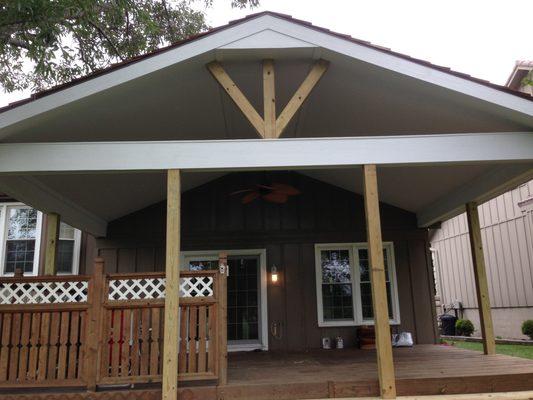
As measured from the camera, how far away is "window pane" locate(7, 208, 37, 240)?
8.66 metres

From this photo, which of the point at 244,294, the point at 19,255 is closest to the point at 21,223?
the point at 19,255

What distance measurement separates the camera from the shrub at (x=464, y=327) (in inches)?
545

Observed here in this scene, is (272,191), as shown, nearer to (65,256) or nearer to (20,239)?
(65,256)

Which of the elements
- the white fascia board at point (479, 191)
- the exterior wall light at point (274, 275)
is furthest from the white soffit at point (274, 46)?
the exterior wall light at point (274, 275)

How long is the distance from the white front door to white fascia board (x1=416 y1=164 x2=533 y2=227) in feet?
10.1

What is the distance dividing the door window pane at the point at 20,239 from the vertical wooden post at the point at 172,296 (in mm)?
5244

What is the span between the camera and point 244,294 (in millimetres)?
8414

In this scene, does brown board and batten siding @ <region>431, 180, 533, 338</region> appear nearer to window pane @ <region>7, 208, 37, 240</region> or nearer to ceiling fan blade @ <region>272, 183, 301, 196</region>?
ceiling fan blade @ <region>272, 183, 301, 196</region>

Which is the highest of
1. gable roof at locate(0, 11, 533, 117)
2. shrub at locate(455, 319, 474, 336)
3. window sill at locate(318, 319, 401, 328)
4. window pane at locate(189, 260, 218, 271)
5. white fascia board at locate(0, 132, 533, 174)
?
gable roof at locate(0, 11, 533, 117)

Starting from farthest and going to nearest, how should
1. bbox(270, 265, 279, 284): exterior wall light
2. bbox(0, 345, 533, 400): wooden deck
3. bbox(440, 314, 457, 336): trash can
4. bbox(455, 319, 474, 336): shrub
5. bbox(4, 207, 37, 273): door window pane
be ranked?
bbox(440, 314, 457, 336): trash can < bbox(455, 319, 474, 336): shrub < bbox(4, 207, 37, 273): door window pane < bbox(270, 265, 279, 284): exterior wall light < bbox(0, 345, 533, 400): wooden deck

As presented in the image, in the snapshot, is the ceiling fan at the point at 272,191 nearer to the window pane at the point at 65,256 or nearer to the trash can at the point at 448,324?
the window pane at the point at 65,256

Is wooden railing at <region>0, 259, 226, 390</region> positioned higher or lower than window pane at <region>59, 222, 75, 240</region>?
lower

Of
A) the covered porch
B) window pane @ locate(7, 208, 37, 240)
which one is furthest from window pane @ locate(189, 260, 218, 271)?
window pane @ locate(7, 208, 37, 240)

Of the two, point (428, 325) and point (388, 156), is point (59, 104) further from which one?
point (428, 325)
